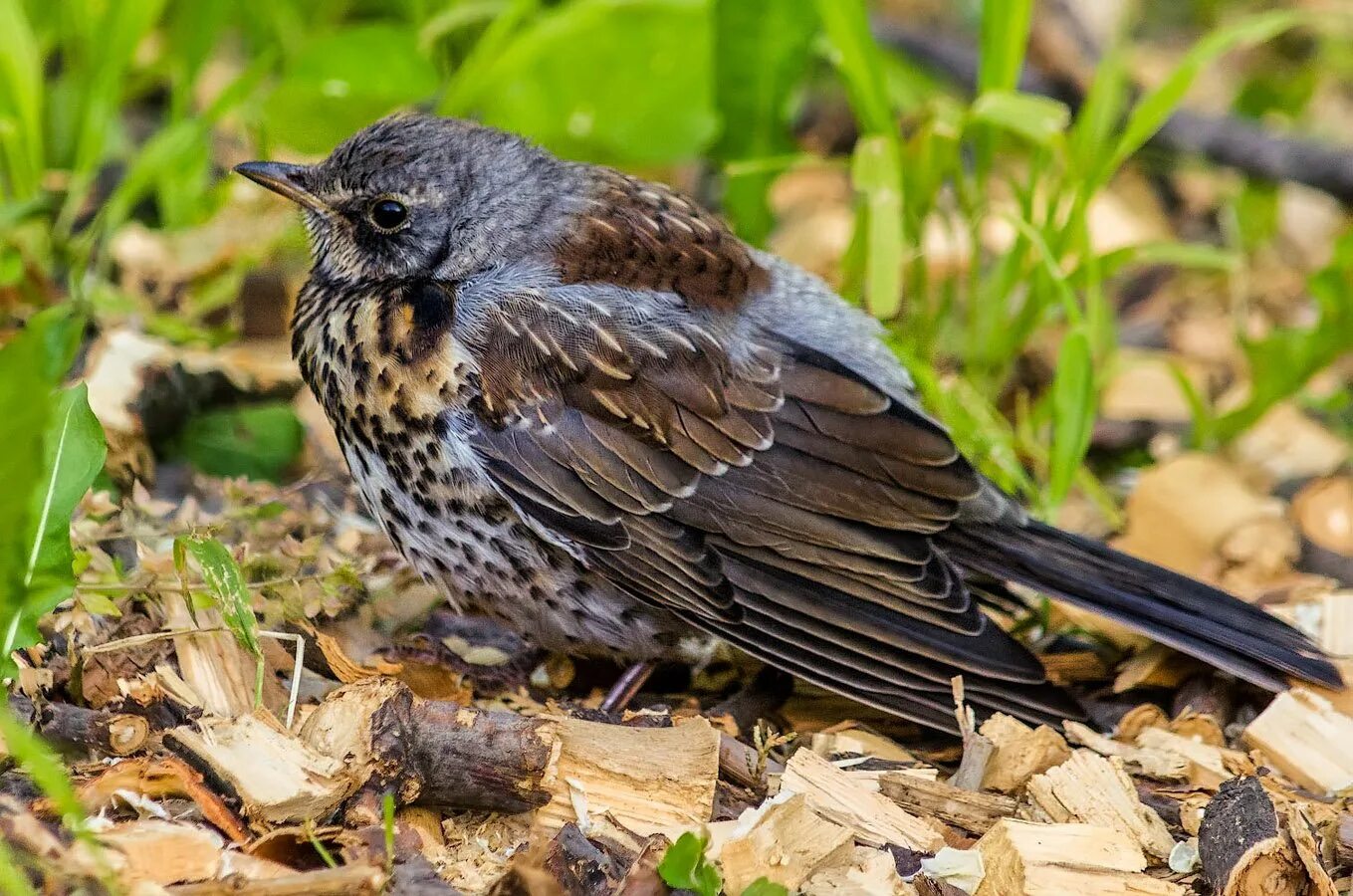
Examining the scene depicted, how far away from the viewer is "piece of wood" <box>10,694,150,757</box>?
2.79 meters

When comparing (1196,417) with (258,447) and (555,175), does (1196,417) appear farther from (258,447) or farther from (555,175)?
(258,447)

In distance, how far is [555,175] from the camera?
12.1 feet

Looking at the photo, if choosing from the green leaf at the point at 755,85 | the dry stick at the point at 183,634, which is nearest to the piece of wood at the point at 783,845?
the dry stick at the point at 183,634

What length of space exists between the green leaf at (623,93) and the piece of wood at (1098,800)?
249 cm

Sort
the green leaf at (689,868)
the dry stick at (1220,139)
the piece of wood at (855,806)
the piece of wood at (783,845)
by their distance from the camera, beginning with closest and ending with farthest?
1. the green leaf at (689,868)
2. the piece of wood at (783,845)
3. the piece of wood at (855,806)
4. the dry stick at (1220,139)

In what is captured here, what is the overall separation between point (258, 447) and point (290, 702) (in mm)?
1362

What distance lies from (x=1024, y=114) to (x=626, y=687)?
1.84 meters

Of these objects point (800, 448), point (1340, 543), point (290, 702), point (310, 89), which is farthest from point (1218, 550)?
point (310, 89)

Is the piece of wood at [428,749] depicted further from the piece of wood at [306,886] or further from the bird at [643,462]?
the bird at [643,462]

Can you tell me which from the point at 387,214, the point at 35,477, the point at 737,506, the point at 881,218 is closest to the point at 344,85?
the point at 387,214

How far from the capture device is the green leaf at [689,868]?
2566mm

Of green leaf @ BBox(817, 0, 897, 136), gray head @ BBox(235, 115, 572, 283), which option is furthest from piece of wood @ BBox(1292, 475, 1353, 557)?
gray head @ BBox(235, 115, 572, 283)

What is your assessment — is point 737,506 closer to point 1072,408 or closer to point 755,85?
point 1072,408

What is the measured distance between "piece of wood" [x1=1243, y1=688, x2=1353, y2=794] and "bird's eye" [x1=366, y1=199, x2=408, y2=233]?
2.23 meters
